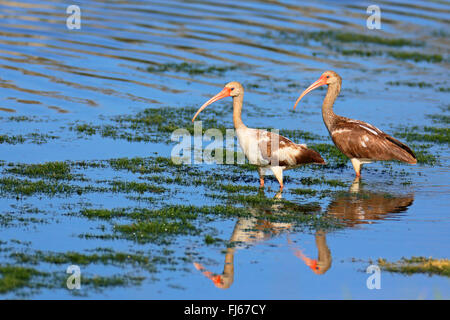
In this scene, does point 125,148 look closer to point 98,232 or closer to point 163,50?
point 98,232

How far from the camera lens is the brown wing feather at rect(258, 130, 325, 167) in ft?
41.9

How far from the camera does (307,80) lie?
2119 cm

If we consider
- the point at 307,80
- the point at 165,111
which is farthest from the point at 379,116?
the point at 165,111

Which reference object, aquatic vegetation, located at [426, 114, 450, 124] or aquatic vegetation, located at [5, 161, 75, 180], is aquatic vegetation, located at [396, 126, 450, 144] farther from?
aquatic vegetation, located at [5, 161, 75, 180]

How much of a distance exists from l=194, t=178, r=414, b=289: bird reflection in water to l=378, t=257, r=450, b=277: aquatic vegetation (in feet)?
2.20

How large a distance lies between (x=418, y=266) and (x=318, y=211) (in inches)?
91.5

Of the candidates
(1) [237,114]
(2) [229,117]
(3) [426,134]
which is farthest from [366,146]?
(2) [229,117]

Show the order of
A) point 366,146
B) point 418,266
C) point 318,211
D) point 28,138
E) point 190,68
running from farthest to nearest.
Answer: point 190,68 < point 28,138 < point 366,146 < point 318,211 < point 418,266

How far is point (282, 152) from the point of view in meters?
12.9

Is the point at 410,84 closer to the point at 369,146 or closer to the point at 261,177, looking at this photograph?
the point at 369,146

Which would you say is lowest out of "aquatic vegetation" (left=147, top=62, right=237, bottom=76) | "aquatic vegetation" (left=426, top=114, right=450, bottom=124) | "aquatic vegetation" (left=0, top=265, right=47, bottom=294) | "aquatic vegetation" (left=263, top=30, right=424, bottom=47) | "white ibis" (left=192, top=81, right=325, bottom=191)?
"aquatic vegetation" (left=0, top=265, right=47, bottom=294)

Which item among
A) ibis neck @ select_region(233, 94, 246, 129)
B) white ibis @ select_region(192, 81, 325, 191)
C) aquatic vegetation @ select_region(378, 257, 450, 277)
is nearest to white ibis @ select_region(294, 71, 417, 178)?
white ibis @ select_region(192, 81, 325, 191)
